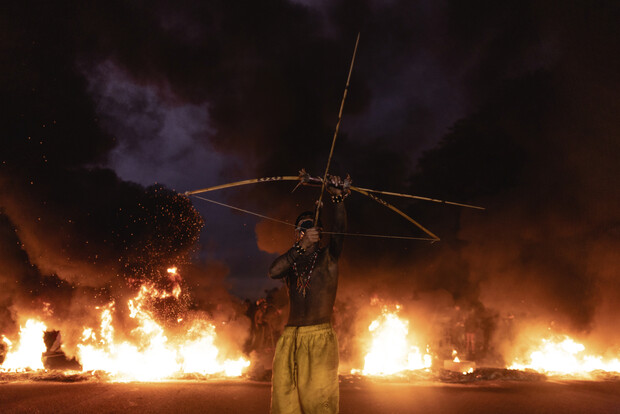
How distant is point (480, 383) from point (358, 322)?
5.07 metres

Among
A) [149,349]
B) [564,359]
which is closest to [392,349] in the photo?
[564,359]

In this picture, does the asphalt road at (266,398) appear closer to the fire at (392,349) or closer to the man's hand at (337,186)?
the fire at (392,349)

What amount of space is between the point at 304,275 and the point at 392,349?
38.1ft

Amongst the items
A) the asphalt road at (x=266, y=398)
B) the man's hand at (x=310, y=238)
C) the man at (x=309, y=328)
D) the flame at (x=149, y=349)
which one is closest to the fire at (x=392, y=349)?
the asphalt road at (x=266, y=398)

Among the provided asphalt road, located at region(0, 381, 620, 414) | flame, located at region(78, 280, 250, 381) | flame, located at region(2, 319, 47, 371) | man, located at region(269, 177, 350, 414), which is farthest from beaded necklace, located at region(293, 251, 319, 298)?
flame, located at region(2, 319, 47, 371)

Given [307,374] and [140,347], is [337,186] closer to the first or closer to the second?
[307,374]

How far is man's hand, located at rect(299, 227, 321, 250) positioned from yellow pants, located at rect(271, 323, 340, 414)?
2.17 ft

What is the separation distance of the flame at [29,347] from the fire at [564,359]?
16.0 metres

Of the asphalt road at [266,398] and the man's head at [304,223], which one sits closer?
the man's head at [304,223]

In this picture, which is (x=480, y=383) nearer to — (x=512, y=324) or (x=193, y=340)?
(x=512, y=324)

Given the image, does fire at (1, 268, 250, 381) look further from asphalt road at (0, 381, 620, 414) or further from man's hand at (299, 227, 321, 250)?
man's hand at (299, 227, 321, 250)

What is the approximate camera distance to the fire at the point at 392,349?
43.9ft

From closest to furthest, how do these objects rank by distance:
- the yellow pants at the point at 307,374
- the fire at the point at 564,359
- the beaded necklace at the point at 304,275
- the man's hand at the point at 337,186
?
the yellow pants at the point at 307,374 → the beaded necklace at the point at 304,275 → the man's hand at the point at 337,186 → the fire at the point at 564,359

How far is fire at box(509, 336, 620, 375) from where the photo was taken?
13.3 m
